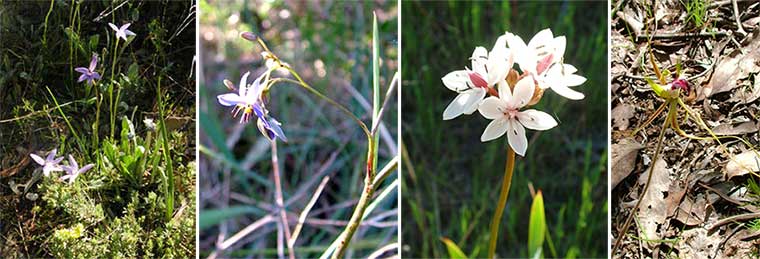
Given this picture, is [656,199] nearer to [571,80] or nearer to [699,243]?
[699,243]

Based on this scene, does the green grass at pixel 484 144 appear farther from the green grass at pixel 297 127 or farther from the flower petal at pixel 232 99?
the flower petal at pixel 232 99

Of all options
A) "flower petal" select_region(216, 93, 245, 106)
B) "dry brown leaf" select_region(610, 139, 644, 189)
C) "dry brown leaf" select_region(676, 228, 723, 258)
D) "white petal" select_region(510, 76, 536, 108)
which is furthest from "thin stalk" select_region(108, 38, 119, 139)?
"dry brown leaf" select_region(676, 228, 723, 258)

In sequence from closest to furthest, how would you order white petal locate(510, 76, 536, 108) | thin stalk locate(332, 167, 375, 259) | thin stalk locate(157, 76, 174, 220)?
white petal locate(510, 76, 536, 108) → thin stalk locate(332, 167, 375, 259) → thin stalk locate(157, 76, 174, 220)

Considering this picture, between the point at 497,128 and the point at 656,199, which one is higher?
the point at 497,128

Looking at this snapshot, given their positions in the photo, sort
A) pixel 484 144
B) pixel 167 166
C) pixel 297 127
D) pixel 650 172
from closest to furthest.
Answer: pixel 650 172, pixel 167 166, pixel 297 127, pixel 484 144

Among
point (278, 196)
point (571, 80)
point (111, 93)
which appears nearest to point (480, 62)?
point (571, 80)

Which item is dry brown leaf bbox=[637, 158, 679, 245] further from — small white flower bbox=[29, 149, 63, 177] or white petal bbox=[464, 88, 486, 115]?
small white flower bbox=[29, 149, 63, 177]

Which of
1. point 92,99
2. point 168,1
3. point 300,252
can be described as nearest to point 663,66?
point 300,252
